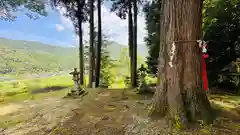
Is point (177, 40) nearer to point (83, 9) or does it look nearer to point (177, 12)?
point (177, 12)

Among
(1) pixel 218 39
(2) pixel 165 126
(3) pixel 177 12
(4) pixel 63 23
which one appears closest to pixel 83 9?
(4) pixel 63 23

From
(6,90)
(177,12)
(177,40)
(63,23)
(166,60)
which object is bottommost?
(6,90)

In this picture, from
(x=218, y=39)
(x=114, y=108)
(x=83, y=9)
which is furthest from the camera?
(x=83, y=9)

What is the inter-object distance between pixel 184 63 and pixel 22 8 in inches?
244

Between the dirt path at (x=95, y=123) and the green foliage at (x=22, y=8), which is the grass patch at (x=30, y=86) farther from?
the dirt path at (x=95, y=123)

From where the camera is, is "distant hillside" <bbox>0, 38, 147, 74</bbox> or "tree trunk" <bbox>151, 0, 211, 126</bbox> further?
"distant hillside" <bbox>0, 38, 147, 74</bbox>

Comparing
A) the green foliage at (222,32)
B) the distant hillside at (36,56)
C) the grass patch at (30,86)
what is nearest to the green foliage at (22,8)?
the grass patch at (30,86)

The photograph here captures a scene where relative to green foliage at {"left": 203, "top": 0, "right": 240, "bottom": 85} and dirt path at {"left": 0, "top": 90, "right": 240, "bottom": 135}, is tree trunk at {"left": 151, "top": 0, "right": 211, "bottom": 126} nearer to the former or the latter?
dirt path at {"left": 0, "top": 90, "right": 240, "bottom": 135}

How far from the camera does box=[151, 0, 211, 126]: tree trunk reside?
2316 mm

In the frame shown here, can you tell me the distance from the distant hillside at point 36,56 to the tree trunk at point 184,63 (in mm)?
5713

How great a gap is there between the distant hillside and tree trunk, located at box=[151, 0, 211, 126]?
18.7 ft

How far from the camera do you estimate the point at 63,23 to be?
8.24m

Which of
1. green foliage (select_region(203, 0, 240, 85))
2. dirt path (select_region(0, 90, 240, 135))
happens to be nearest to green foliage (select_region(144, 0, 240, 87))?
green foliage (select_region(203, 0, 240, 85))

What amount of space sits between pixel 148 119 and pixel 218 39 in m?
3.95
